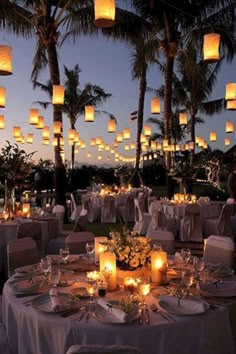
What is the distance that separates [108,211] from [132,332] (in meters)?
9.62

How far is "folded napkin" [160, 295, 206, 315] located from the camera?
7.85 ft

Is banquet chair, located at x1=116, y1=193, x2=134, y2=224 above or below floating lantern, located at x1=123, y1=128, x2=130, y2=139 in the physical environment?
below

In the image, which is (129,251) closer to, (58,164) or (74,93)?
(58,164)

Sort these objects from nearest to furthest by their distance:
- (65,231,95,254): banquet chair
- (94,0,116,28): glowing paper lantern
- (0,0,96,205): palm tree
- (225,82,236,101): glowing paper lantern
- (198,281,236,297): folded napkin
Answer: (198,281,236,297): folded napkin, (94,0,116,28): glowing paper lantern, (65,231,95,254): banquet chair, (225,82,236,101): glowing paper lantern, (0,0,96,205): palm tree

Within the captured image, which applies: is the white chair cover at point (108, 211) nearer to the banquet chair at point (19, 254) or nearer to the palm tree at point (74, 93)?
the banquet chair at point (19, 254)

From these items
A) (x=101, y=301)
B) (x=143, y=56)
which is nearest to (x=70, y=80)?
(x=143, y=56)

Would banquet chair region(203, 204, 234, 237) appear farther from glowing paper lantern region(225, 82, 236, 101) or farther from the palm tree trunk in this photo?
the palm tree trunk

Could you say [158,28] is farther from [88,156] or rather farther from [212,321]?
[88,156]

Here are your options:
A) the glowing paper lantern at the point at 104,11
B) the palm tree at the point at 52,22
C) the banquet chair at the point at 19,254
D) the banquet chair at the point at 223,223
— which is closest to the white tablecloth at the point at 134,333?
the banquet chair at the point at 19,254

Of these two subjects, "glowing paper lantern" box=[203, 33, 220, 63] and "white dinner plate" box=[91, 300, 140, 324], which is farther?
"glowing paper lantern" box=[203, 33, 220, 63]

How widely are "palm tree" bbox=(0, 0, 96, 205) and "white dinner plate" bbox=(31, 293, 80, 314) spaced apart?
830 centimetres

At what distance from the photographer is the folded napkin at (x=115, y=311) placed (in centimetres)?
225

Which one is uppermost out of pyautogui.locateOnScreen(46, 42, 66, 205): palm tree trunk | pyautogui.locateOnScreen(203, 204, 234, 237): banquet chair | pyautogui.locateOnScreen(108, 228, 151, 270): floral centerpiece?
pyautogui.locateOnScreen(46, 42, 66, 205): palm tree trunk

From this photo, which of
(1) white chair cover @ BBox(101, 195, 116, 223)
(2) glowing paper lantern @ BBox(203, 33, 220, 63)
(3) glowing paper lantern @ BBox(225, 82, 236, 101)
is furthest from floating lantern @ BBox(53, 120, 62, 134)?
(2) glowing paper lantern @ BBox(203, 33, 220, 63)
